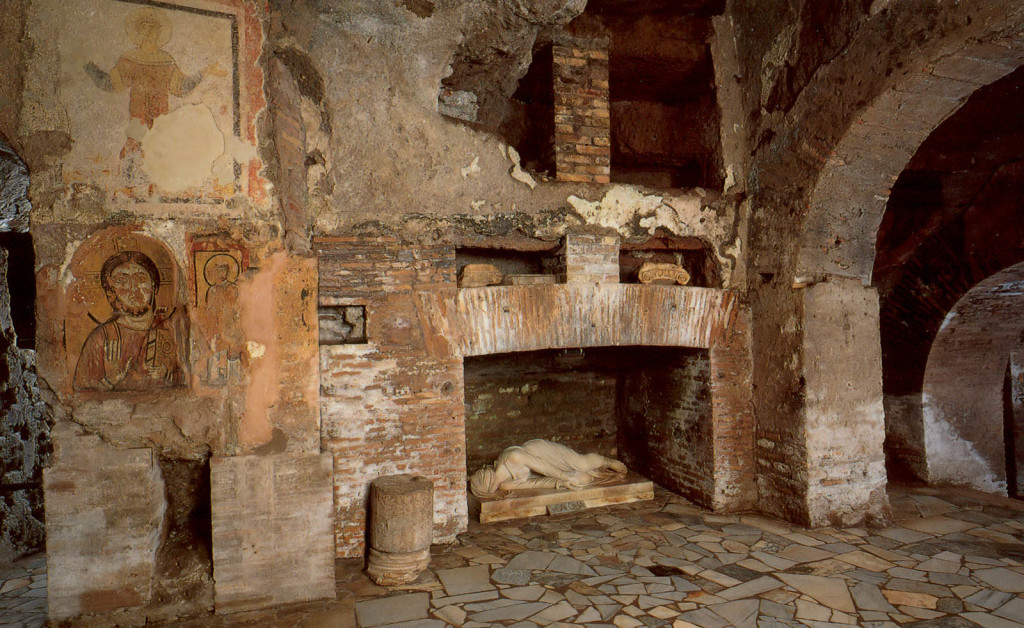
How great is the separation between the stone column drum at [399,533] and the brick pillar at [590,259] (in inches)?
82.3

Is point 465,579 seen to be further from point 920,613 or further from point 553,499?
point 920,613

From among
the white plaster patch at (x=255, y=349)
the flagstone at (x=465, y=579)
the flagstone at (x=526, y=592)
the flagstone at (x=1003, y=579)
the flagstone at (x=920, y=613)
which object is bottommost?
the flagstone at (x=1003, y=579)

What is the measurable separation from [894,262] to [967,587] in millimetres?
4058

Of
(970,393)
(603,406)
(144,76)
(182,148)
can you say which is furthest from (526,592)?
(970,393)

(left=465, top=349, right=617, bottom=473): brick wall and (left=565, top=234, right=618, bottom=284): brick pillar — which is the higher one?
(left=565, top=234, right=618, bottom=284): brick pillar

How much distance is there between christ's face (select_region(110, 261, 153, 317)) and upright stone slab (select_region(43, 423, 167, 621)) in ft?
2.54

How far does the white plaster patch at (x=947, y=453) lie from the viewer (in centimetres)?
675

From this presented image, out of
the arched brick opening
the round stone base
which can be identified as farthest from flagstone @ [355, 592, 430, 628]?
the arched brick opening

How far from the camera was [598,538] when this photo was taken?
15.9ft

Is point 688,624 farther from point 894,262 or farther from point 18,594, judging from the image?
point 894,262

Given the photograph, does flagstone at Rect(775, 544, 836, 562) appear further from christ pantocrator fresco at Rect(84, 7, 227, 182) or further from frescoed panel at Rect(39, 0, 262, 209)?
christ pantocrator fresco at Rect(84, 7, 227, 182)

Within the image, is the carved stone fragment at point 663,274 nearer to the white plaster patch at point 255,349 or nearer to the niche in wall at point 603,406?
the niche in wall at point 603,406

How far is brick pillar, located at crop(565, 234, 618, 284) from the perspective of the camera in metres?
5.02

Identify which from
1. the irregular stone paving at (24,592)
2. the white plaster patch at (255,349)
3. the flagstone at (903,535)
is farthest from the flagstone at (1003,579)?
the irregular stone paving at (24,592)
